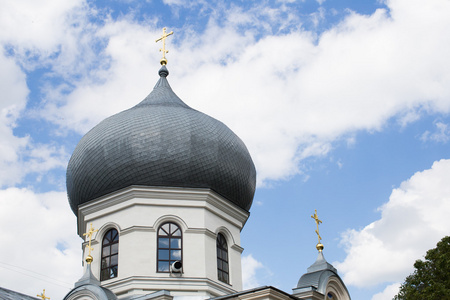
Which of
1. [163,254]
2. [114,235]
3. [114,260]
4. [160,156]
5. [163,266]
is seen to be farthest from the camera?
[160,156]

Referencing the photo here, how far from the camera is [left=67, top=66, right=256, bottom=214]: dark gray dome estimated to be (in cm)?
1557

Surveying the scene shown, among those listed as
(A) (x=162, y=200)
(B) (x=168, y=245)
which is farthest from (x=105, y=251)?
(A) (x=162, y=200)

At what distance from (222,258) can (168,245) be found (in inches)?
55.8

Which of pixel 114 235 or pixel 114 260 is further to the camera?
pixel 114 235

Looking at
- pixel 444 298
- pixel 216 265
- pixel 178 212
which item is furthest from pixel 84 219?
pixel 444 298

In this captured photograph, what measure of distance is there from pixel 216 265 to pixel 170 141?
3067 mm

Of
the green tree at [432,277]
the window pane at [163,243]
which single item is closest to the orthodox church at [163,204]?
the window pane at [163,243]

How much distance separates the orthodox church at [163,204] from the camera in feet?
47.8

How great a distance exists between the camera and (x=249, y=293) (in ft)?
39.4

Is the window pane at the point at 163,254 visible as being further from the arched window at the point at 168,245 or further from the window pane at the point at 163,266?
the window pane at the point at 163,266

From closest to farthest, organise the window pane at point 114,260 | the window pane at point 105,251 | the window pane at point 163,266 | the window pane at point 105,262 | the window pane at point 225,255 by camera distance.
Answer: the window pane at point 163,266
the window pane at point 114,260
the window pane at point 105,262
the window pane at point 105,251
the window pane at point 225,255

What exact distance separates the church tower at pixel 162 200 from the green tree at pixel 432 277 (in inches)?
Answer: 168

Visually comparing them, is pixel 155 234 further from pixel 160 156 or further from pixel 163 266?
pixel 160 156

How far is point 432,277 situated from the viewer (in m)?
16.3
